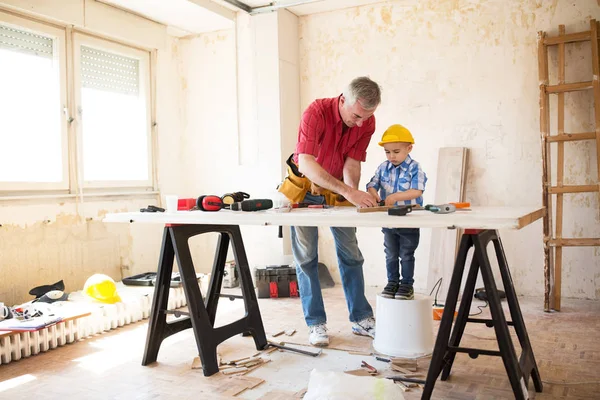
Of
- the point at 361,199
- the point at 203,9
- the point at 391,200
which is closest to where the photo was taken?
the point at 361,199

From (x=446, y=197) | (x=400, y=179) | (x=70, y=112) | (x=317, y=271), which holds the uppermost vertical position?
(x=70, y=112)

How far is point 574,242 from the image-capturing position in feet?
12.3

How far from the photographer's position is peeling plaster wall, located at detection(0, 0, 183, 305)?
148 inches

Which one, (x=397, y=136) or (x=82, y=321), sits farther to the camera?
(x=82, y=321)

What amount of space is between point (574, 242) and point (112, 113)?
3.82 m

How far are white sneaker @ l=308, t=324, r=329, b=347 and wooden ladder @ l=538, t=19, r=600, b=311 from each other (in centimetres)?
173

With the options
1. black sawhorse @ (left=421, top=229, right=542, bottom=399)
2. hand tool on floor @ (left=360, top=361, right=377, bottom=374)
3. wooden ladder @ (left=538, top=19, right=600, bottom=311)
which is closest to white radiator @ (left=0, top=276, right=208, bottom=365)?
hand tool on floor @ (left=360, top=361, right=377, bottom=374)

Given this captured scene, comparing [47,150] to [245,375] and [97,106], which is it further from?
[245,375]

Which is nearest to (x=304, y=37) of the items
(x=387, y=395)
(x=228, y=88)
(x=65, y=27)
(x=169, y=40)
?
(x=228, y=88)

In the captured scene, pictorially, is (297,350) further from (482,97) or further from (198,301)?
(482,97)

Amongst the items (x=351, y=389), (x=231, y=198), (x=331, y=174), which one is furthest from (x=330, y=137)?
(x=351, y=389)

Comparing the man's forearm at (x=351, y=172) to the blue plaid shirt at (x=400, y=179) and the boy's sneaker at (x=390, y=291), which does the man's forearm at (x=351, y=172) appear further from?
the boy's sneaker at (x=390, y=291)

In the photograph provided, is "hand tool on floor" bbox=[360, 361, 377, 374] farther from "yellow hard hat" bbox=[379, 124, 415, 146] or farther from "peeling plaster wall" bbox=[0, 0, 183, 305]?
"peeling plaster wall" bbox=[0, 0, 183, 305]

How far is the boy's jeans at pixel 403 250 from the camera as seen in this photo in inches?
119
